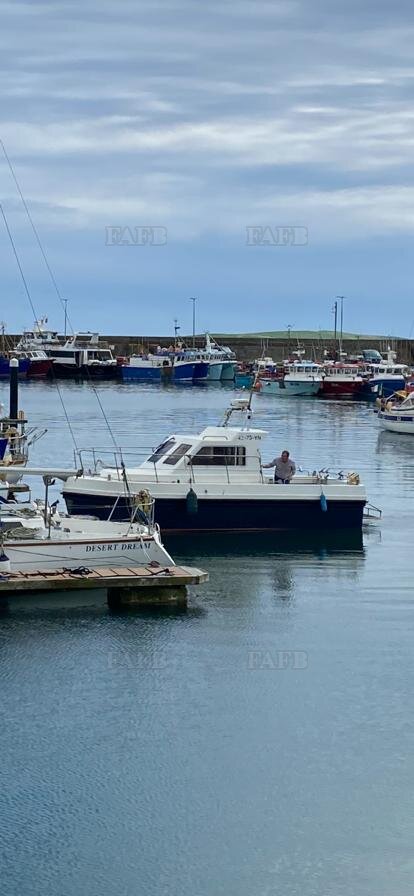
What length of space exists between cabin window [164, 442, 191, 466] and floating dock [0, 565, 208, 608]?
6667 mm

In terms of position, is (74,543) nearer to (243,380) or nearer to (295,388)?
(295,388)

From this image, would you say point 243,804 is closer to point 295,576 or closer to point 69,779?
point 69,779

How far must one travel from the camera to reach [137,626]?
2598cm

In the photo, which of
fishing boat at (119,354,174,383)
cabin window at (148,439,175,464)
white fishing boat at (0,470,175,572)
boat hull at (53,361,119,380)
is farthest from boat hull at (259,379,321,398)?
white fishing boat at (0,470,175,572)

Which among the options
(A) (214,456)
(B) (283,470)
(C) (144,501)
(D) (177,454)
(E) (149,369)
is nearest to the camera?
(C) (144,501)

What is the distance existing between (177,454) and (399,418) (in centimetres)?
4034

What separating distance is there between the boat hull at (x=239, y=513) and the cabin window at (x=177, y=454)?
110 centimetres

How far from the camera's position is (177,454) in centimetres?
3397

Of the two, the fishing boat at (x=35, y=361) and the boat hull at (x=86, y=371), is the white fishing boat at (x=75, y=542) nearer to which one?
the fishing boat at (x=35, y=361)

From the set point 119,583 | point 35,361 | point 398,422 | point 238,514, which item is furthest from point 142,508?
point 35,361

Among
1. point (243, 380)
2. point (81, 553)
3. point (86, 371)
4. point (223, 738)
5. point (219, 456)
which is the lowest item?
point (223, 738)

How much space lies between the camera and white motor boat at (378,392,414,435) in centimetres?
7206

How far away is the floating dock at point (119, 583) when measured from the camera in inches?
1024

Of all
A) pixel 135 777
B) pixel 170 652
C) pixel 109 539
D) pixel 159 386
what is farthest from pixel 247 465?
pixel 159 386
